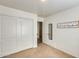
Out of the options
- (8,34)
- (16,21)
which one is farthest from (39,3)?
(8,34)

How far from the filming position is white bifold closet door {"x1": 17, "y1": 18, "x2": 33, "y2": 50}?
4109 mm

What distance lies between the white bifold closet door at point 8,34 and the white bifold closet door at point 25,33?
1.07 ft

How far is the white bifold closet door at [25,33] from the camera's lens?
13.5 ft

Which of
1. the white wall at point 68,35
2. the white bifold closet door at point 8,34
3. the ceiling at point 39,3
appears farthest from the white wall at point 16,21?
the white wall at point 68,35

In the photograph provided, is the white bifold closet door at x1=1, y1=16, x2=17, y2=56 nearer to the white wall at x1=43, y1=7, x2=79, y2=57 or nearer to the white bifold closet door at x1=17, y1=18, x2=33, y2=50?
the white bifold closet door at x1=17, y1=18, x2=33, y2=50

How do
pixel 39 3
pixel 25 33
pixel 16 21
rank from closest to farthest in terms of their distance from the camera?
pixel 39 3 → pixel 16 21 → pixel 25 33

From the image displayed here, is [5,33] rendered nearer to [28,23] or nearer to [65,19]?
[28,23]

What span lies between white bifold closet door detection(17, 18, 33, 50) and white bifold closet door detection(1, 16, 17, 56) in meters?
0.33

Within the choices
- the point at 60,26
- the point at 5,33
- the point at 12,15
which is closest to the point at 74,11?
the point at 60,26

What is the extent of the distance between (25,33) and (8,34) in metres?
1.13

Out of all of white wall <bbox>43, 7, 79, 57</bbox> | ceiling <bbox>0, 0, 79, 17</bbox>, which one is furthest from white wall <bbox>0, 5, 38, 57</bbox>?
white wall <bbox>43, 7, 79, 57</bbox>

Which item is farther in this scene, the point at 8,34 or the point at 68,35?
the point at 68,35

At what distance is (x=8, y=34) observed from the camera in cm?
350

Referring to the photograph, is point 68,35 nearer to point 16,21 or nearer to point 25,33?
point 25,33
